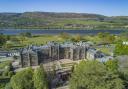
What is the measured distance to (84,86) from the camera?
2786 cm

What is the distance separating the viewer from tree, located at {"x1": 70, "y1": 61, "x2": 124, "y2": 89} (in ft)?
89.4

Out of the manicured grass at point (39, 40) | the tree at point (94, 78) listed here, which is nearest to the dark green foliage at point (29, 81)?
the tree at point (94, 78)

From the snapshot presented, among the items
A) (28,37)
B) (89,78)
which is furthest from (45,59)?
(28,37)

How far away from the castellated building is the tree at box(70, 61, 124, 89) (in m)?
24.6

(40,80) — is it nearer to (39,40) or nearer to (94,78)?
(94,78)

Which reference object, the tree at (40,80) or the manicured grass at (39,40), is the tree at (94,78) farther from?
the manicured grass at (39,40)

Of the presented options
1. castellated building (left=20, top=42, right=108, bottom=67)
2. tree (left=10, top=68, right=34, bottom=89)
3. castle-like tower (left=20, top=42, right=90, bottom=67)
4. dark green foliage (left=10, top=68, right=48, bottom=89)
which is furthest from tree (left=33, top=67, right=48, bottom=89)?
castle-like tower (left=20, top=42, right=90, bottom=67)

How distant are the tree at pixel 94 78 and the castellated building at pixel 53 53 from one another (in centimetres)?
2461

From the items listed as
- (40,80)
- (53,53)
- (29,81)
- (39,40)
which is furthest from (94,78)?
(39,40)

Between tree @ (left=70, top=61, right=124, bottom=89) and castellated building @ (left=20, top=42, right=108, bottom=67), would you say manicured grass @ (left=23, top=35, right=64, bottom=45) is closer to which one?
castellated building @ (left=20, top=42, right=108, bottom=67)

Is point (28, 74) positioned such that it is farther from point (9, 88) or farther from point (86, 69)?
point (86, 69)

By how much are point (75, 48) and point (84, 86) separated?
96.8 feet

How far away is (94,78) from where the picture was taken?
90.1ft

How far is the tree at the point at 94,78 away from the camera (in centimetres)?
2723
